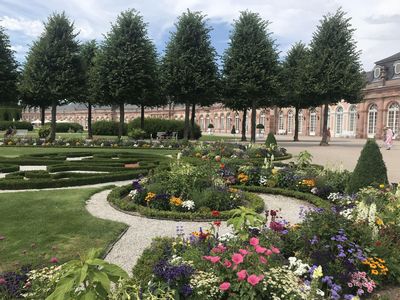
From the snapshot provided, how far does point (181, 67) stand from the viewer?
25141mm

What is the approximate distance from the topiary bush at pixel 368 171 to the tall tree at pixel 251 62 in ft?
58.2

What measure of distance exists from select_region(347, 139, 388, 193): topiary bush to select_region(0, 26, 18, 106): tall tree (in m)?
24.9

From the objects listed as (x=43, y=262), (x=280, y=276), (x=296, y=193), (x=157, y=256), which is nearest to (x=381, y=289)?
(x=280, y=276)

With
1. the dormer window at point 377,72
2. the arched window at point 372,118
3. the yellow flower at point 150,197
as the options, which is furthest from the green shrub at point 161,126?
the yellow flower at point 150,197

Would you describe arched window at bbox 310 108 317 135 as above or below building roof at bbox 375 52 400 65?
below

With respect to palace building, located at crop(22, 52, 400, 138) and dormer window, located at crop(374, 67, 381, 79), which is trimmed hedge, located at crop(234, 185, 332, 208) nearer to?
palace building, located at crop(22, 52, 400, 138)

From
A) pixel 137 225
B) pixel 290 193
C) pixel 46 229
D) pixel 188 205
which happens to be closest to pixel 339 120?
pixel 290 193

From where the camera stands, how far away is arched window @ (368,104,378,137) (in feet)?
139

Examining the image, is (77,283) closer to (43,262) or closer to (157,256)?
(157,256)

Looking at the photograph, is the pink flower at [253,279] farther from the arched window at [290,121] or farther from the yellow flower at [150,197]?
the arched window at [290,121]

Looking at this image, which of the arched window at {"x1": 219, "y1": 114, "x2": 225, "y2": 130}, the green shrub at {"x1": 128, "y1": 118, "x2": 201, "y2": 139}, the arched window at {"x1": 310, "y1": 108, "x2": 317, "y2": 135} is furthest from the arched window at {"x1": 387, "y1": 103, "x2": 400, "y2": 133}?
the arched window at {"x1": 219, "y1": 114, "x2": 225, "y2": 130}

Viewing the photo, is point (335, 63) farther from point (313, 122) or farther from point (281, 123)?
point (281, 123)

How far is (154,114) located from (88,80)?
57686 millimetres

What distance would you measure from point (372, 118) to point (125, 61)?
3104 centimetres
